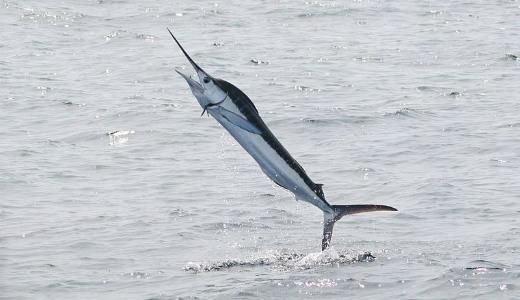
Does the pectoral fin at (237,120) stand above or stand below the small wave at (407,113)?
above

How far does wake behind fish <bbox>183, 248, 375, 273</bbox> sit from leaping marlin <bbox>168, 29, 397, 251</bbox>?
2496 mm

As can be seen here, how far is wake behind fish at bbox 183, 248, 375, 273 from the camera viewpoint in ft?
47.8

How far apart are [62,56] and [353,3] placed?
619 inches

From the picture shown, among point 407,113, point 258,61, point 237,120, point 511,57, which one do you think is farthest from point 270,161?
point 511,57

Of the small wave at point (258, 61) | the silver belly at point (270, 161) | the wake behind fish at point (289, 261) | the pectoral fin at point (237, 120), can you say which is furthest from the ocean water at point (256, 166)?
the pectoral fin at point (237, 120)

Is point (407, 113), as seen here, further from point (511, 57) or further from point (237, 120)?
point (237, 120)

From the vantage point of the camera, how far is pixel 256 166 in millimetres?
21188

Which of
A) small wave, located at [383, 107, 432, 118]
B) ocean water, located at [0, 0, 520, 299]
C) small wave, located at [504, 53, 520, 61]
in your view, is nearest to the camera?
ocean water, located at [0, 0, 520, 299]

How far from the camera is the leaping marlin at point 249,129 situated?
36.3 ft

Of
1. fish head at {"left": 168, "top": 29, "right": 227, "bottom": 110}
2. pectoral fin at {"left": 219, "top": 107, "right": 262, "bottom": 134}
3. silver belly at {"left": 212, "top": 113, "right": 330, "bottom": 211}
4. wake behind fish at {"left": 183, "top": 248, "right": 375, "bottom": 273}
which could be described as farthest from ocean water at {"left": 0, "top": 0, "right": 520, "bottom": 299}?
fish head at {"left": 168, "top": 29, "right": 227, "bottom": 110}

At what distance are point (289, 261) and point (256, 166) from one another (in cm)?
647

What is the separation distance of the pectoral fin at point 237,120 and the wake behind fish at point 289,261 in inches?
139

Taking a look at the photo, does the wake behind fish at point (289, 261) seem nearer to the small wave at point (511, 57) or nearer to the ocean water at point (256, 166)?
the ocean water at point (256, 166)

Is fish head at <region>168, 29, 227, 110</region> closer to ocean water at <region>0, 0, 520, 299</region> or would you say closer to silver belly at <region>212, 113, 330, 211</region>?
silver belly at <region>212, 113, 330, 211</region>
